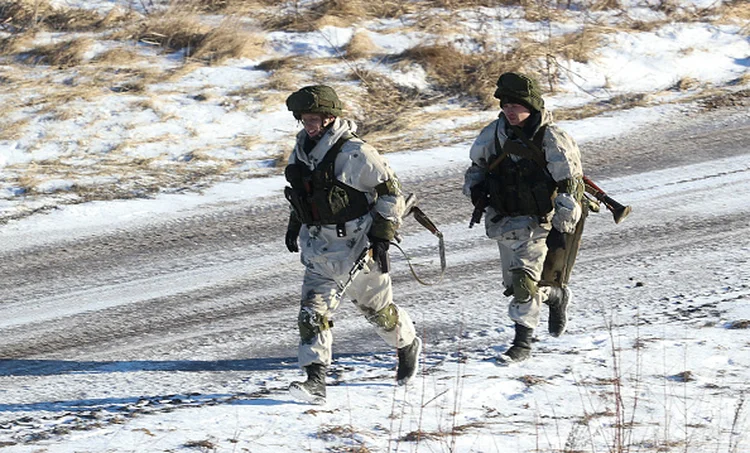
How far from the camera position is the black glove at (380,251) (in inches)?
238

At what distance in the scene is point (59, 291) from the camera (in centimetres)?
844

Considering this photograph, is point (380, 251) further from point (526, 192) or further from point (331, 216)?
point (526, 192)

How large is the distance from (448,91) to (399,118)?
1078 mm

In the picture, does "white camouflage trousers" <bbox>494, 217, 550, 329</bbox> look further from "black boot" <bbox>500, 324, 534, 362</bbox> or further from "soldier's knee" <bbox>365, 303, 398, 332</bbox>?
"soldier's knee" <bbox>365, 303, 398, 332</bbox>

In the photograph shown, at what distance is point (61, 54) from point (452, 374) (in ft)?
29.8

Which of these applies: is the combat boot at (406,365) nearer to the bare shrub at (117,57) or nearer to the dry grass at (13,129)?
the dry grass at (13,129)

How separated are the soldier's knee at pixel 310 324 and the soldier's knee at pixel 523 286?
1.24m

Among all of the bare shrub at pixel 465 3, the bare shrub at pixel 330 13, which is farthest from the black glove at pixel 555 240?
the bare shrub at pixel 465 3

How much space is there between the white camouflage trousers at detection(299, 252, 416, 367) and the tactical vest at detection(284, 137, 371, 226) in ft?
0.96

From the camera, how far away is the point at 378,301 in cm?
625

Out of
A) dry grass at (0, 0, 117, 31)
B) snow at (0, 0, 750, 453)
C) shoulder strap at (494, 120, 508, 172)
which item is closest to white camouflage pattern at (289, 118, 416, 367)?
snow at (0, 0, 750, 453)

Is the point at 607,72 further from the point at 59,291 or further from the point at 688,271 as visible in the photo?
the point at 59,291

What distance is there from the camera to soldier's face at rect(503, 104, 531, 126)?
21.0 feet

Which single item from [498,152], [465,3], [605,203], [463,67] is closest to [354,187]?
[498,152]
